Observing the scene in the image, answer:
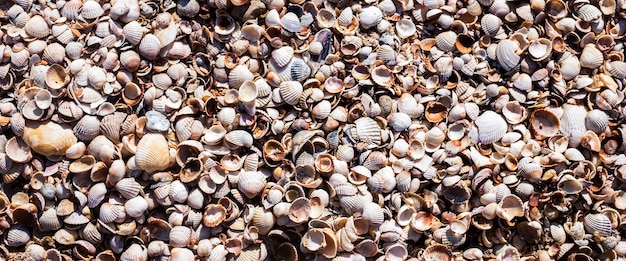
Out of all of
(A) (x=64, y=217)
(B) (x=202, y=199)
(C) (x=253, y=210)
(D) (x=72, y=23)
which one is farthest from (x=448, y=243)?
(D) (x=72, y=23)

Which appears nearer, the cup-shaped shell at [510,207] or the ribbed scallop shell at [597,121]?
the cup-shaped shell at [510,207]

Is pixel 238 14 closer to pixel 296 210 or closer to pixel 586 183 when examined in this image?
pixel 296 210

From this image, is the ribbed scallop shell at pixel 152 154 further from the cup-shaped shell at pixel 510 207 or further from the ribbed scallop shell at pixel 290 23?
the cup-shaped shell at pixel 510 207

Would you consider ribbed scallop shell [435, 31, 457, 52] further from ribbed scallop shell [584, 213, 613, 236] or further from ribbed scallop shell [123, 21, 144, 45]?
ribbed scallop shell [123, 21, 144, 45]

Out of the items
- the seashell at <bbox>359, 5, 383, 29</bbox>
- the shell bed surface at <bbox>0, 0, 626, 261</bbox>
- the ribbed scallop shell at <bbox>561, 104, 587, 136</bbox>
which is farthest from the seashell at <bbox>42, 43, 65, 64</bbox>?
the ribbed scallop shell at <bbox>561, 104, 587, 136</bbox>

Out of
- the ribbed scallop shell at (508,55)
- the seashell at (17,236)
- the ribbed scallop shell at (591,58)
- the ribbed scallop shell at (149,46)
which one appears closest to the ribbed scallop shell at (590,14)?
the ribbed scallop shell at (591,58)

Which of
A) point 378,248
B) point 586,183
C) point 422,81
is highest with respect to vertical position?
point 422,81

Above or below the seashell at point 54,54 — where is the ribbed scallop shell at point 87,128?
below
